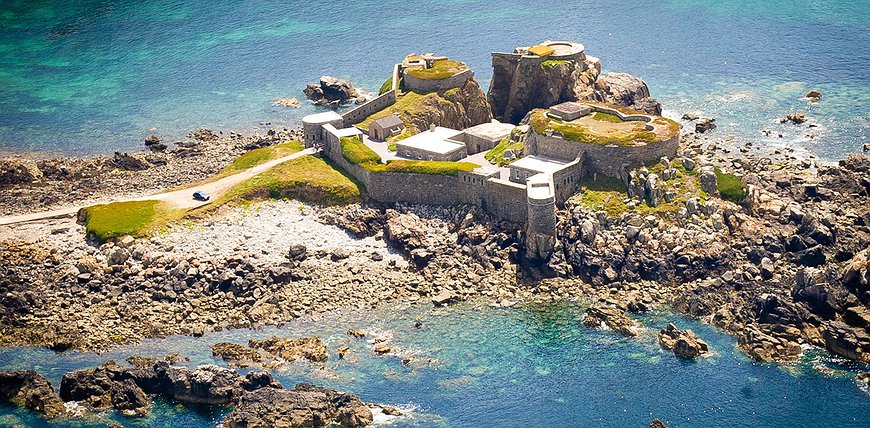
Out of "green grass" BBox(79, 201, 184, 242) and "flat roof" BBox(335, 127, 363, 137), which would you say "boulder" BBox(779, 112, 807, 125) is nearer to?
"flat roof" BBox(335, 127, 363, 137)

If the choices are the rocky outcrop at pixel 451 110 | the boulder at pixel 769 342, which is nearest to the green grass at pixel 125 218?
the rocky outcrop at pixel 451 110

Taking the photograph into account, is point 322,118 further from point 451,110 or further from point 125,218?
point 125,218

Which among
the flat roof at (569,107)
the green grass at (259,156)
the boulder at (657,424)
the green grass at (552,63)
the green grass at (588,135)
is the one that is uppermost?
the green grass at (552,63)

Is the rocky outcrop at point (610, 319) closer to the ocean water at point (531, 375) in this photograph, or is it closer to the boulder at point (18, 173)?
the ocean water at point (531, 375)

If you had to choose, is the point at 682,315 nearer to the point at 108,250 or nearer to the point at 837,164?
the point at 837,164

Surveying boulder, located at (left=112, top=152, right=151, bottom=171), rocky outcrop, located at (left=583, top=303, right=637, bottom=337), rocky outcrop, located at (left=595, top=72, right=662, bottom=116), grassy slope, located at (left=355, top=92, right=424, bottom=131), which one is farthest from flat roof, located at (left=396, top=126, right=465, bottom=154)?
boulder, located at (left=112, top=152, right=151, bottom=171)

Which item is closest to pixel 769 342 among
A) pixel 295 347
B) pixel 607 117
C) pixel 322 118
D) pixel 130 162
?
pixel 607 117
